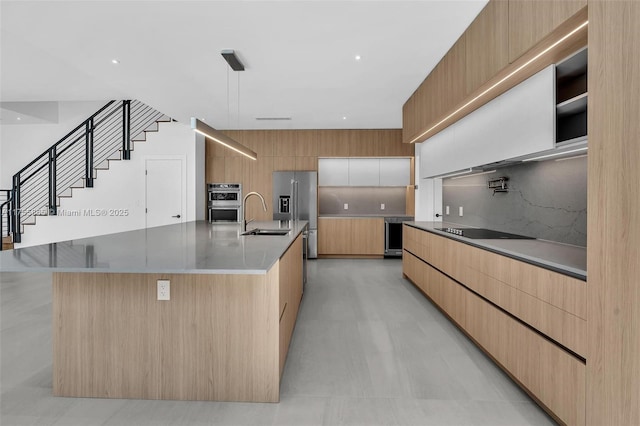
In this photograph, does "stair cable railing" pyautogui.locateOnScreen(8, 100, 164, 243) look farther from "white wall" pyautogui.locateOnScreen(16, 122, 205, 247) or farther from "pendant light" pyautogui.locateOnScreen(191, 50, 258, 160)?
"pendant light" pyautogui.locateOnScreen(191, 50, 258, 160)

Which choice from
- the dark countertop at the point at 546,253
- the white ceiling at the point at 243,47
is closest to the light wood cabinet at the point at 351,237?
the white ceiling at the point at 243,47

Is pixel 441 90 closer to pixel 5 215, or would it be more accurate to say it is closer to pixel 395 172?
pixel 395 172

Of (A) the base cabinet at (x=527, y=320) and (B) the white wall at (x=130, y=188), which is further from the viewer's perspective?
(B) the white wall at (x=130, y=188)

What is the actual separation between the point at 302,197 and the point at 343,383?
4.93 meters

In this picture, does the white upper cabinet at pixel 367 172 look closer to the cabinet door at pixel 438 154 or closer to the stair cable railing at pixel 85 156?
the cabinet door at pixel 438 154

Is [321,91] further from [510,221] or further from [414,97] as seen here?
[510,221]

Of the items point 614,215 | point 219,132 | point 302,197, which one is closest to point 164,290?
point 219,132

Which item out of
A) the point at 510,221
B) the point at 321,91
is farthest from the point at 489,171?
the point at 321,91

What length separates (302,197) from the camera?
268 inches

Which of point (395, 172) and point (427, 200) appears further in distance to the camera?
point (395, 172)

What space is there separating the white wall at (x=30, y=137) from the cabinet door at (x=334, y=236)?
564 centimetres

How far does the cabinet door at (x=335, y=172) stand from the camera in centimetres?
711

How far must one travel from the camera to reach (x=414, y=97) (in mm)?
4516

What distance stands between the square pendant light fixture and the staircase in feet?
11.8
